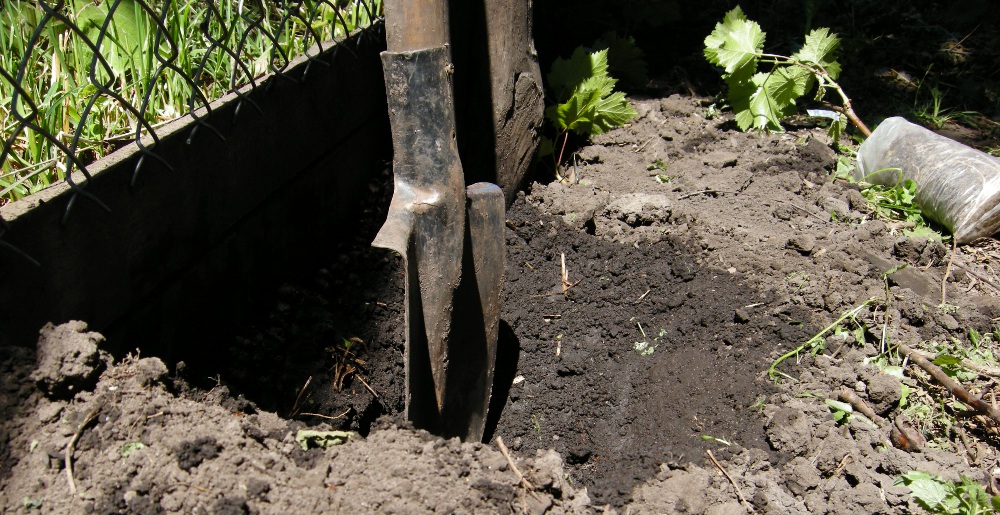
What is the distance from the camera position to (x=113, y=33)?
219 cm

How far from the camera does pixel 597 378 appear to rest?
220cm

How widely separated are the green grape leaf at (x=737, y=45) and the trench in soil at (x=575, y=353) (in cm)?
107

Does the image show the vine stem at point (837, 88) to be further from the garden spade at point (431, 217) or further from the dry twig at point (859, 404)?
the garden spade at point (431, 217)

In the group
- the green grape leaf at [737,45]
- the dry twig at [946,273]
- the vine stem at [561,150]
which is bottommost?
the dry twig at [946,273]

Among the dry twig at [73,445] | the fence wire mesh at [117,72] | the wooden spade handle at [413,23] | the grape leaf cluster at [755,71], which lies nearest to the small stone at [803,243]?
the grape leaf cluster at [755,71]

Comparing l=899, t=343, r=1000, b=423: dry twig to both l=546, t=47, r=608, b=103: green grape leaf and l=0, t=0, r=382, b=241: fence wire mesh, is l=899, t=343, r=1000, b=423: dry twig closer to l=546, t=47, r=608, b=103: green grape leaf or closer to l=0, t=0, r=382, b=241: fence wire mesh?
l=546, t=47, r=608, b=103: green grape leaf

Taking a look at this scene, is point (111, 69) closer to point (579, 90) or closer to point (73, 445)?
point (73, 445)

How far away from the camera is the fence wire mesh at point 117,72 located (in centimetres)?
175

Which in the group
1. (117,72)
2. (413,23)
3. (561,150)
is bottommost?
(561,150)

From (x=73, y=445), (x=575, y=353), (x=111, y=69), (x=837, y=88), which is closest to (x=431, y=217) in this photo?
(x=575, y=353)

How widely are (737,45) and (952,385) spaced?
175cm

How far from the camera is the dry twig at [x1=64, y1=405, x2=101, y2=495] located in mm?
1230

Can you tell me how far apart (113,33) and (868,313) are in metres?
2.40

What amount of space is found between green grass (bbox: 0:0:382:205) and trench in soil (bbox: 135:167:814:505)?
583 mm
